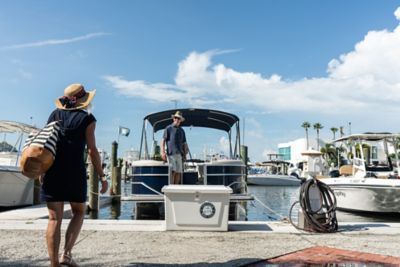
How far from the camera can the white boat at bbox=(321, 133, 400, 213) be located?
45.7 ft

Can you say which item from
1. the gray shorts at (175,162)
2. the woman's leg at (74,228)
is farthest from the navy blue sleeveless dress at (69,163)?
the gray shorts at (175,162)

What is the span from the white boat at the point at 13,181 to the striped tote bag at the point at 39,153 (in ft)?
38.3

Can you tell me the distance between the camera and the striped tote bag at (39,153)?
3574 mm

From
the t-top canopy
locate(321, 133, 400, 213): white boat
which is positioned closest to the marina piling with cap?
the t-top canopy

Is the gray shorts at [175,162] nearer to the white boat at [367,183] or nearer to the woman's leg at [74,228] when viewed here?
the woman's leg at [74,228]

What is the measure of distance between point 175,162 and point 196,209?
3.01m

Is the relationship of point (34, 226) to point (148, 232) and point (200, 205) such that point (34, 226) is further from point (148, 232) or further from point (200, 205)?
point (200, 205)

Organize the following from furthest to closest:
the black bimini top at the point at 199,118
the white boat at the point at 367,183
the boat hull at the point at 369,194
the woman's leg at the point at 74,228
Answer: the white boat at the point at 367,183 → the boat hull at the point at 369,194 → the black bimini top at the point at 199,118 → the woman's leg at the point at 74,228

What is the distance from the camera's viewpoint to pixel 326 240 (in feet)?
19.7

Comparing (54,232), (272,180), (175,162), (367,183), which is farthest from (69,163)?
(272,180)

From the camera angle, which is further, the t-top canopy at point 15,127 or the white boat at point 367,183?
the t-top canopy at point 15,127

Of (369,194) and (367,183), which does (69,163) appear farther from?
(369,194)

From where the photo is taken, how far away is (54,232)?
146 inches

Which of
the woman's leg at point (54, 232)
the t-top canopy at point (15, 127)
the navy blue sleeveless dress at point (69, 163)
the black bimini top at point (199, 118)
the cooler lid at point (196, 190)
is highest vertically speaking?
the t-top canopy at point (15, 127)
